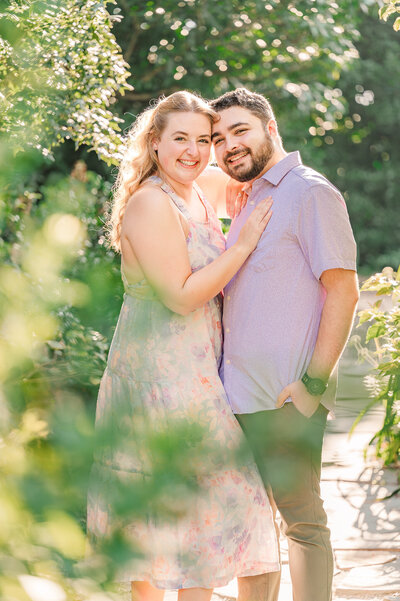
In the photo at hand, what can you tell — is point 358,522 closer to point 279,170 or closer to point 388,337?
point 388,337

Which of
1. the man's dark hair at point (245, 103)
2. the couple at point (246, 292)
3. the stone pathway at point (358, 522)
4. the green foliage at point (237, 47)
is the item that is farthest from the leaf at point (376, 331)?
the green foliage at point (237, 47)

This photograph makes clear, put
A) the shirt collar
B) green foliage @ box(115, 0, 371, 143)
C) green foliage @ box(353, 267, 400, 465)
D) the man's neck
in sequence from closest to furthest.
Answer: the shirt collar
the man's neck
green foliage @ box(353, 267, 400, 465)
green foliage @ box(115, 0, 371, 143)

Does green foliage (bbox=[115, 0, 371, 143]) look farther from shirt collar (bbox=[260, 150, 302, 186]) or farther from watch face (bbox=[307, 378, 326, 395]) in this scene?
watch face (bbox=[307, 378, 326, 395])

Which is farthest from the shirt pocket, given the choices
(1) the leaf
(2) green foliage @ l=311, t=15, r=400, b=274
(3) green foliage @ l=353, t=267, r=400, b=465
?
(2) green foliage @ l=311, t=15, r=400, b=274

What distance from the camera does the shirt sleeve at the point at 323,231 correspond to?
2.47 meters

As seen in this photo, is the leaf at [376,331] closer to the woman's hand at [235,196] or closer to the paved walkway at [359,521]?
the paved walkway at [359,521]

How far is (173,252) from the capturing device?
8.26 feet

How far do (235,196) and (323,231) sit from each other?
66 cm

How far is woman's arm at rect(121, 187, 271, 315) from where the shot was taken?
2.49m

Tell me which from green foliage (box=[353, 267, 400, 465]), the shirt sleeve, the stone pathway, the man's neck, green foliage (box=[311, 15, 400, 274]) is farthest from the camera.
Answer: green foliage (box=[311, 15, 400, 274])

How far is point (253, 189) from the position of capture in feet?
9.14

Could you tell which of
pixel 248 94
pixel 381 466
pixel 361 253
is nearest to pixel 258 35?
pixel 381 466

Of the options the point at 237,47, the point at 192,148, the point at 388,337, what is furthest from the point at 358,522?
the point at 237,47

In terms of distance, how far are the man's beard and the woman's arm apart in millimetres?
193
